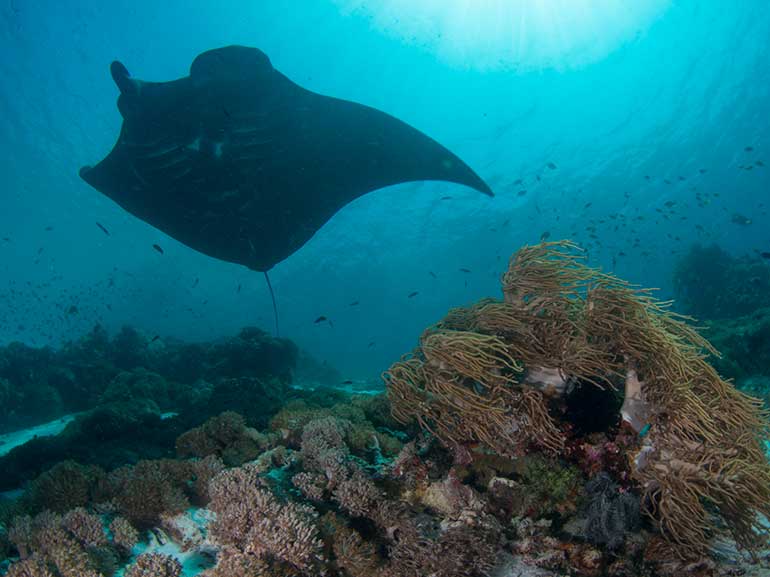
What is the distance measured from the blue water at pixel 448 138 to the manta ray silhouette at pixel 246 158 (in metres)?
13.3

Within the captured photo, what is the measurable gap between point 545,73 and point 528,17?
576 centimetres

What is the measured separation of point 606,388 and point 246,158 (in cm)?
713

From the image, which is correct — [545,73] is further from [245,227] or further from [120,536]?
[120,536]

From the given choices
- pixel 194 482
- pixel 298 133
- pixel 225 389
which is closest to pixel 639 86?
pixel 298 133

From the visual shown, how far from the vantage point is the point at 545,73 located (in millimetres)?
31375

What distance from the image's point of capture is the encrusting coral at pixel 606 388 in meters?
2.69

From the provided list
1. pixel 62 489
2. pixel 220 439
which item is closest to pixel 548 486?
pixel 220 439

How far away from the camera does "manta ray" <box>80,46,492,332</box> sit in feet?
22.9

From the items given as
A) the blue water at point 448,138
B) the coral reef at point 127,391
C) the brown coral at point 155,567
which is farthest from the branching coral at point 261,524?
the blue water at point 448,138

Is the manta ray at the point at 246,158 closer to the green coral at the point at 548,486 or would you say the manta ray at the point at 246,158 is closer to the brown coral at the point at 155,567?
the green coral at the point at 548,486

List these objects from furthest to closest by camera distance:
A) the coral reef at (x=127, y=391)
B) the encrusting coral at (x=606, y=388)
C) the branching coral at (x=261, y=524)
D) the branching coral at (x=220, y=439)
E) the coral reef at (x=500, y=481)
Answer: the coral reef at (x=127, y=391) < the branching coral at (x=220, y=439) < the encrusting coral at (x=606, y=388) < the coral reef at (x=500, y=481) < the branching coral at (x=261, y=524)

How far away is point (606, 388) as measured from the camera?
10.5ft

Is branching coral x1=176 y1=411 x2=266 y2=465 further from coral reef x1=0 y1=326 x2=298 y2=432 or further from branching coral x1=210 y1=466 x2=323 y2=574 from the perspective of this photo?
coral reef x1=0 y1=326 x2=298 y2=432

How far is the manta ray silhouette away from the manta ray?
0.02 m
